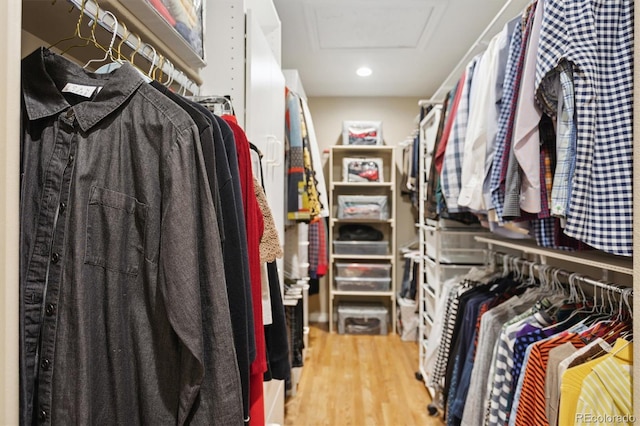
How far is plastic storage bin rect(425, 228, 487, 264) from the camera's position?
2.19 metres

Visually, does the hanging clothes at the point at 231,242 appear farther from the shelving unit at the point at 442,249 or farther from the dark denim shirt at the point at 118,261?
the shelving unit at the point at 442,249

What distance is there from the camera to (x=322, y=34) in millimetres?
2584

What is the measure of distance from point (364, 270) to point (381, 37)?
1.92 m

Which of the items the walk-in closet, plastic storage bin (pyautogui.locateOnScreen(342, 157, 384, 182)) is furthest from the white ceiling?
plastic storage bin (pyautogui.locateOnScreen(342, 157, 384, 182))

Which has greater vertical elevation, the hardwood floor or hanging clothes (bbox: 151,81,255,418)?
hanging clothes (bbox: 151,81,255,418)

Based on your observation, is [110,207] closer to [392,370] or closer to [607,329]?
[607,329]

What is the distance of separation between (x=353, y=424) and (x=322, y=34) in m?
2.36

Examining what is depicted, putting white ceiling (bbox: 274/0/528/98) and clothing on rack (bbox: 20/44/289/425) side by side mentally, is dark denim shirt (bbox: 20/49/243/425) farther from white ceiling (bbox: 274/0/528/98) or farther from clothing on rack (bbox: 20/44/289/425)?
white ceiling (bbox: 274/0/528/98)

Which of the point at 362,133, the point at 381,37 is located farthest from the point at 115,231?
the point at 362,133

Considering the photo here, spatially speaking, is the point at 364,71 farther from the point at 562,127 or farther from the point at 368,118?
the point at 562,127

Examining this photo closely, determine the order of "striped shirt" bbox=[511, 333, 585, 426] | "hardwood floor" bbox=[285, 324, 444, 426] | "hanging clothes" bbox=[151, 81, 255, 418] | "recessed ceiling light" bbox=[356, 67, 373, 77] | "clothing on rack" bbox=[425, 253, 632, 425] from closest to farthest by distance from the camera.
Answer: "hanging clothes" bbox=[151, 81, 255, 418], "clothing on rack" bbox=[425, 253, 632, 425], "striped shirt" bbox=[511, 333, 585, 426], "hardwood floor" bbox=[285, 324, 444, 426], "recessed ceiling light" bbox=[356, 67, 373, 77]

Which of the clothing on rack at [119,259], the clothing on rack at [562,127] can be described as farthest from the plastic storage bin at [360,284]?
the clothing on rack at [119,259]

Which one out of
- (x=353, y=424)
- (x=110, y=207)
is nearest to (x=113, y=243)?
(x=110, y=207)

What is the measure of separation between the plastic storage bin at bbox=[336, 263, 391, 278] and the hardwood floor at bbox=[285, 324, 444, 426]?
552 mm
